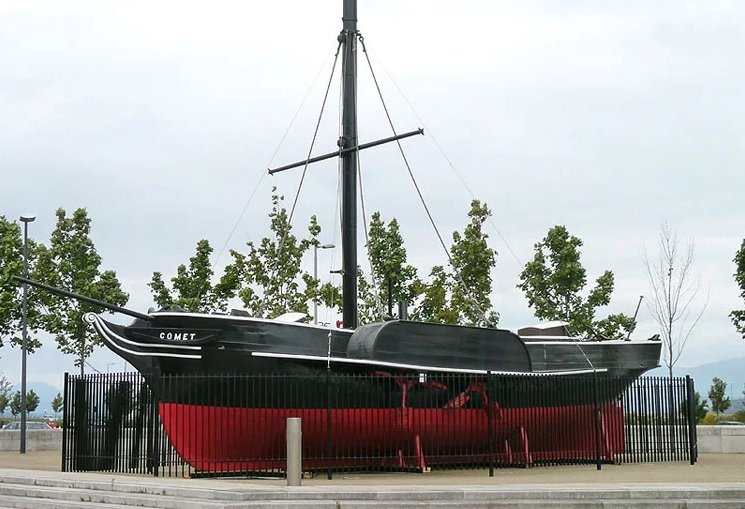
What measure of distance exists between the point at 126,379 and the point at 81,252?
897 inches

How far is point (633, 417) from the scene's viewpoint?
23.4 m

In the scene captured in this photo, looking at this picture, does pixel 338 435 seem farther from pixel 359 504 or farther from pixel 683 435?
pixel 683 435

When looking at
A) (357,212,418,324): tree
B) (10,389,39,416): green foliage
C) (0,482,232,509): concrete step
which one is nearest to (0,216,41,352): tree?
(357,212,418,324): tree

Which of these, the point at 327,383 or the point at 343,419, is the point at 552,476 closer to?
the point at 343,419

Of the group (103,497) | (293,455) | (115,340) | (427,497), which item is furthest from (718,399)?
(103,497)

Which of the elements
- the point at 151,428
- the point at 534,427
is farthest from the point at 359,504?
the point at 534,427

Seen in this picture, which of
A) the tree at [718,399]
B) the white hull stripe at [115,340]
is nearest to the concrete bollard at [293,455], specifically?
the white hull stripe at [115,340]

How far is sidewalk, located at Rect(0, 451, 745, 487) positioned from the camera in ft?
56.6

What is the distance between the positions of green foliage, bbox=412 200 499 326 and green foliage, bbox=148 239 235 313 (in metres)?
7.96

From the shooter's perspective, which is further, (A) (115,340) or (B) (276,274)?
(B) (276,274)

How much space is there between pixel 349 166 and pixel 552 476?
9838 millimetres

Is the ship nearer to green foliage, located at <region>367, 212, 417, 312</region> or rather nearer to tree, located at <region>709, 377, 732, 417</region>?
green foliage, located at <region>367, 212, 417, 312</region>

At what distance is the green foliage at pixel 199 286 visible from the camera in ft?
137

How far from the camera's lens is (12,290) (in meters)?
38.8
